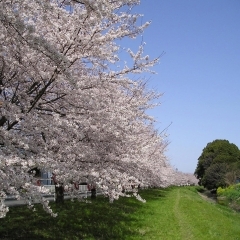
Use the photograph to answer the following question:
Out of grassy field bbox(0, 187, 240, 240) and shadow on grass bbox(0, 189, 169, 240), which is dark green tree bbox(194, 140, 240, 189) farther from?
shadow on grass bbox(0, 189, 169, 240)

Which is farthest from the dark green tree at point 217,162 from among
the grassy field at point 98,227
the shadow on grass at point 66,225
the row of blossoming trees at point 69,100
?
the row of blossoming trees at point 69,100

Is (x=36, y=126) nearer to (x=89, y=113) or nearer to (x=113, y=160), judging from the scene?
(x=89, y=113)

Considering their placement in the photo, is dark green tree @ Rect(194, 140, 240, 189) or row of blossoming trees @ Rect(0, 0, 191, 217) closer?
row of blossoming trees @ Rect(0, 0, 191, 217)

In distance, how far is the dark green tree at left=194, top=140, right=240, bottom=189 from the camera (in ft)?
236

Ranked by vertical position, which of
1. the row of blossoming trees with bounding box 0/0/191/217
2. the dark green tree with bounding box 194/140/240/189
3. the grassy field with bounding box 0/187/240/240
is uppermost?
the dark green tree with bounding box 194/140/240/189

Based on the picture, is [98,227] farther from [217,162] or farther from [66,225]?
[217,162]

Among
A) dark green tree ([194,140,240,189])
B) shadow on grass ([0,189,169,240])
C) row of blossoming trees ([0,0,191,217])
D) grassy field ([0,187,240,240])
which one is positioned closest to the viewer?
row of blossoming trees ([0,0,191,217])

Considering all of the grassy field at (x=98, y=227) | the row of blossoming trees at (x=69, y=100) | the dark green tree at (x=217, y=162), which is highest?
the dark green tree at (x=217, y=162)

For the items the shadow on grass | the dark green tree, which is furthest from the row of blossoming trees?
the dark green tree

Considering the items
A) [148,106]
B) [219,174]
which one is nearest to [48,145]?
[148,106]

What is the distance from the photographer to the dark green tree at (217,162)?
72062 mm

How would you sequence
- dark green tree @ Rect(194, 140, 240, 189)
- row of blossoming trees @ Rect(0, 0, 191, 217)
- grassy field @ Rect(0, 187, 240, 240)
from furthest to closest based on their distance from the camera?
1. dark green tree @ Rect(194, 140, 240, 189)
2. grassy field @ Rect(0, 187, 240, 240)
3. row of blossoming trees @ Rect(0, 0, 191, 217)

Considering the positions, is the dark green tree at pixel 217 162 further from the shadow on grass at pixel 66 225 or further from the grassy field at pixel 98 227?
the shadow on grass at pixel 66 225

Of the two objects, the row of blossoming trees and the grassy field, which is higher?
the row of blossoming trees
